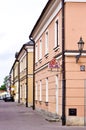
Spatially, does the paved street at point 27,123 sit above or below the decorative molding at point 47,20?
below

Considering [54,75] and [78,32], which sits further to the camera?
[54,75]

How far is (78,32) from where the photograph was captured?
21.9 metres

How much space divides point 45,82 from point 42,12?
502 centimetres

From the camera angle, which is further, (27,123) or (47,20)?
(47,20)

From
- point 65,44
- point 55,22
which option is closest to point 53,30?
point 55,22

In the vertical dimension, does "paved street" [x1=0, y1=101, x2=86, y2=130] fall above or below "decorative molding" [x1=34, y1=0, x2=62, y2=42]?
below

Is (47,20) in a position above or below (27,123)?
above

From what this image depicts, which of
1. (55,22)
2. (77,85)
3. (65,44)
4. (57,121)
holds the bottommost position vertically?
(57,121)

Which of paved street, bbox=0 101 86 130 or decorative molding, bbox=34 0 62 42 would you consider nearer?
paved street, bbox=0 101 86 130

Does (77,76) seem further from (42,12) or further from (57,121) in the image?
(42,12)

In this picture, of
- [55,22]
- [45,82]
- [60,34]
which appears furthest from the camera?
[45,82]

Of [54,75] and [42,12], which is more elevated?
[42,12]

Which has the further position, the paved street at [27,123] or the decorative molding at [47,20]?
the decorative molding at [47,20]

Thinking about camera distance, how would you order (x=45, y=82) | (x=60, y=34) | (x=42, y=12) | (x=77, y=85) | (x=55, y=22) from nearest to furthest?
(x=77, y=85), (x=60, y=34), (x=55, y=22), (x=42, y=12), (x=45, y=82)
